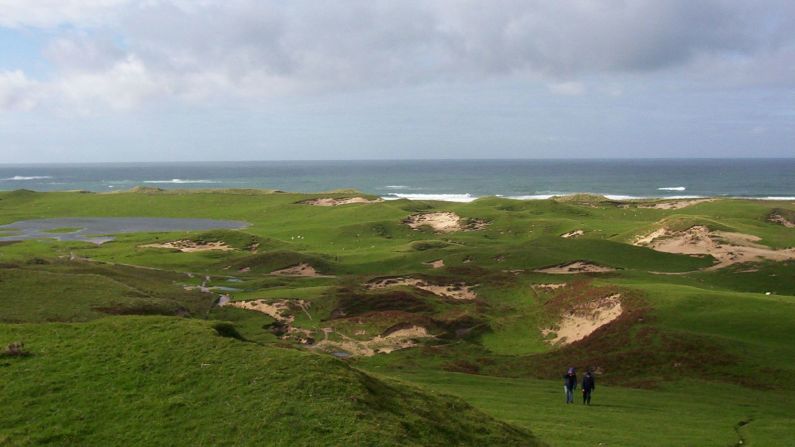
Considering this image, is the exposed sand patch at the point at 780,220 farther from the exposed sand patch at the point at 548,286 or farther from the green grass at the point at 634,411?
the green grass at the point at 634,411

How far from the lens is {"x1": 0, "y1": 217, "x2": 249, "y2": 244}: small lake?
9594 centimetres

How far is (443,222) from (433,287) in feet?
144

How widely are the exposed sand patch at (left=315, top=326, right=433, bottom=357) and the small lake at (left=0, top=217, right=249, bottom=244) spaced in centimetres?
6177

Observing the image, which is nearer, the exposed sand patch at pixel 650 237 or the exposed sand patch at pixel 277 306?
the exposed sand patch at pixel 277 306

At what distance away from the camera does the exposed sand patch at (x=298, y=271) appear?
215 feet

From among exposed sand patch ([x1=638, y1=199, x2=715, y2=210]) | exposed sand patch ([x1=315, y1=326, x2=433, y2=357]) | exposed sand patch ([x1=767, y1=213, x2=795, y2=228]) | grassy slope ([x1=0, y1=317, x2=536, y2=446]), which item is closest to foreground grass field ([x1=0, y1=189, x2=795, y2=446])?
grassy slope ([x1=0, y1=317, x2=536, y2=446])

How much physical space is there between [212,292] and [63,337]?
111 ft

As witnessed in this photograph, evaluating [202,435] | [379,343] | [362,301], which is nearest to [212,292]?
[362,301]

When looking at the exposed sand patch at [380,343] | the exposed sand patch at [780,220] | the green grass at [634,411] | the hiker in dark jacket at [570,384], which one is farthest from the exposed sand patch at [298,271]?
the exposed sand patch at [780,220]

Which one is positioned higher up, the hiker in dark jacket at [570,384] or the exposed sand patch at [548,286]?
the hiker in dark jacket at [570,384]

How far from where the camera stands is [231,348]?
2017 centimetres

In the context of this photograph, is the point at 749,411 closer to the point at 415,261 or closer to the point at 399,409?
the point at 399,409

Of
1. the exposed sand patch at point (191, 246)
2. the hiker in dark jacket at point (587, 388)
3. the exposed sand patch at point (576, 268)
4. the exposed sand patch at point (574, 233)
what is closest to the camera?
the hiker in dark jacket at point (587, 388)

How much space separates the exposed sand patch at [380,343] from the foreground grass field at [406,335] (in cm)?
18
